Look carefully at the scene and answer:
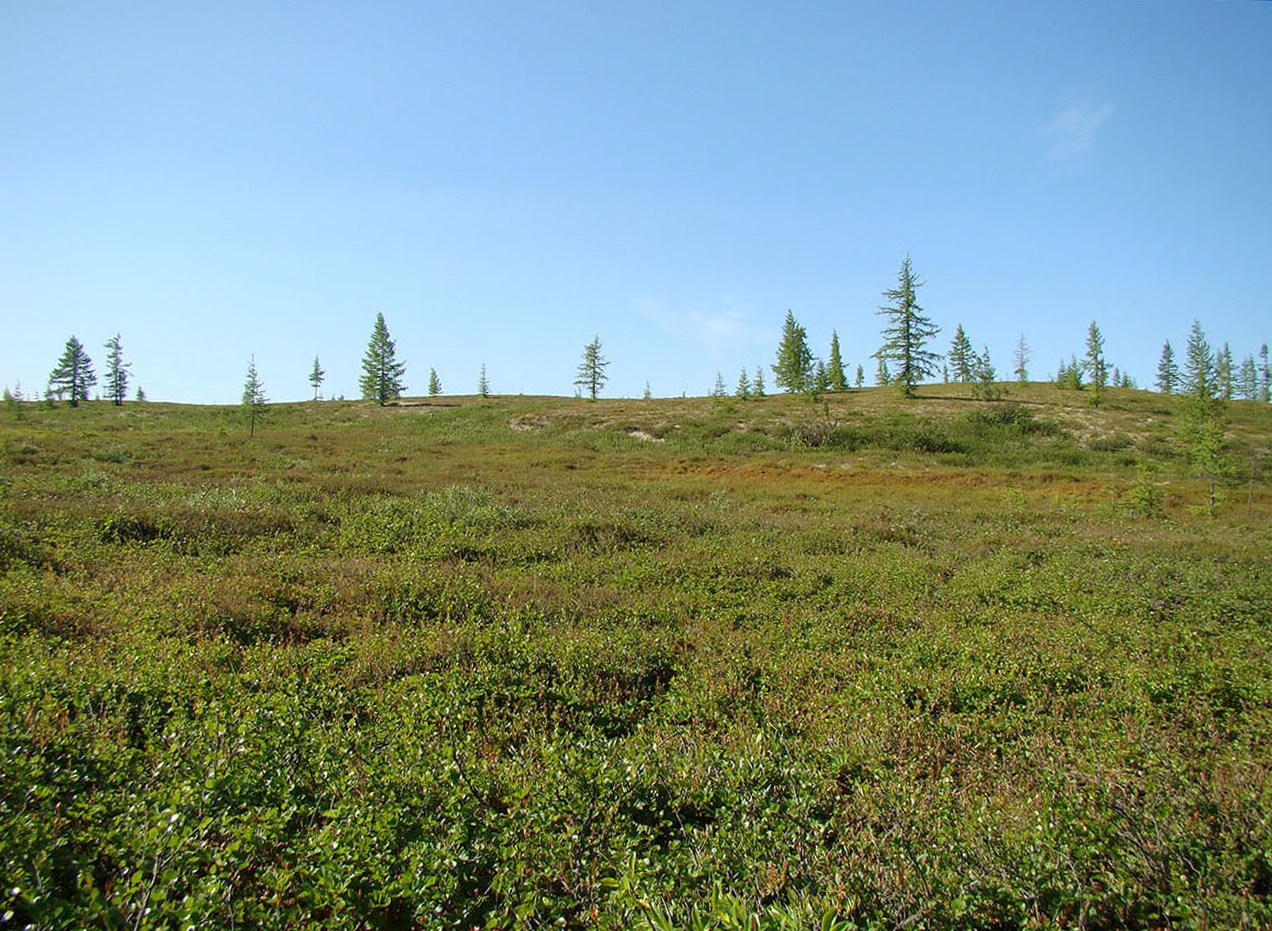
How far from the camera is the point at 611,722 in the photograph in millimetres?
5676

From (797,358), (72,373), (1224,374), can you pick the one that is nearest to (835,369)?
(797,358)

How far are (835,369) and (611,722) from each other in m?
81.3

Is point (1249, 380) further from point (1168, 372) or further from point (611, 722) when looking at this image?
point (611, 722)

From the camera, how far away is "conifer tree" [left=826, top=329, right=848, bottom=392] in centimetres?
8088

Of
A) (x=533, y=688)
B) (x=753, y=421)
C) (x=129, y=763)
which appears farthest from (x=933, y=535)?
(x=753, y=421)

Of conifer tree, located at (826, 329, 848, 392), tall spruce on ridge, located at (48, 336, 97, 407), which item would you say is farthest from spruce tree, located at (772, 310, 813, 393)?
tall spruce on ridge, located at (48, 336, 97, 407)

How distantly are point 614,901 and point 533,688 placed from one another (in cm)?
330

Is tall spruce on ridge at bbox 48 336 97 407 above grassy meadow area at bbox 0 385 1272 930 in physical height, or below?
above

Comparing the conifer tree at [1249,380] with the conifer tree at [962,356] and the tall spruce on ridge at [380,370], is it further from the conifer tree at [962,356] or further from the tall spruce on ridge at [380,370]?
the tall spruce on ridge at [380,370]

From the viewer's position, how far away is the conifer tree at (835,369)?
3184 inches

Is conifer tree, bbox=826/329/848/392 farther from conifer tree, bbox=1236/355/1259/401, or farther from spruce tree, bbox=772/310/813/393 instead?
conifer tree, bbox=1236/355/1259/401

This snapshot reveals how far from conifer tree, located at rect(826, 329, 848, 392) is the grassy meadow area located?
221 ft

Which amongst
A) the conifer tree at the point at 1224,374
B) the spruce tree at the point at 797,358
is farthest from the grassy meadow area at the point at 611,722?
the conifer tree at the point at 1224,374

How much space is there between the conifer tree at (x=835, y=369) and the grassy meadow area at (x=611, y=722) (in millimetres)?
67468
